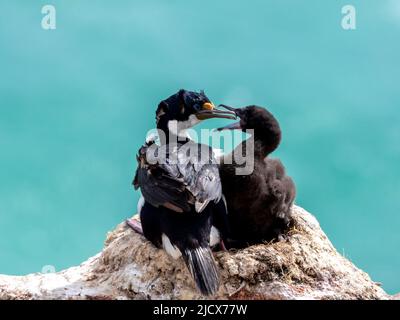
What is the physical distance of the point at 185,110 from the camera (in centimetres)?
957

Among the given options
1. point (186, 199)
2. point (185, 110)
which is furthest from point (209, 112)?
point (186, 199)

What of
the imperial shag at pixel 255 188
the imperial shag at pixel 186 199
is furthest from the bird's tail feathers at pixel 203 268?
the imperial shag at pixel 255 188

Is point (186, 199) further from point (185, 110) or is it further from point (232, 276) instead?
point (185, 110)

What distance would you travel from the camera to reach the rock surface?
8.87 meters

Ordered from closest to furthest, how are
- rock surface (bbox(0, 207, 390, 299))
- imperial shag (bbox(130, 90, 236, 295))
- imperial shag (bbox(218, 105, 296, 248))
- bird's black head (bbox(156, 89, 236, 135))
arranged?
imperial shag (bbox(130, 90, 236, 295)) < rock surface (bbox(0, 207, 390, 299)) < imperial shag (bbox(218, 105, 296, 248)) < bird's black head (bbox(156, 89, 236, 135))

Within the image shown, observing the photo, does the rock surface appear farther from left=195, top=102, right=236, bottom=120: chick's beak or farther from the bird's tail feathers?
left=195, top=102, right=236, bottom=120: chick's beak

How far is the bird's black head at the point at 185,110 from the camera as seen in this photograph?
9562 millimetres

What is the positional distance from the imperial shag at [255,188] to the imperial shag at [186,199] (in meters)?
0.26

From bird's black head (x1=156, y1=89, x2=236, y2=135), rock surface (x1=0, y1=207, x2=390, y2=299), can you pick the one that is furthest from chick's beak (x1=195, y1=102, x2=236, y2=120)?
rock surface (x1=0, y1=207, x2=390, y2=299)

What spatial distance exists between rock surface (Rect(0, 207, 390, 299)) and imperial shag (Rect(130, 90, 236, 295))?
0.37 m

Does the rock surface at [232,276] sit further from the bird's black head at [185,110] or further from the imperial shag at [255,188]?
the bird's black head at [185,110]

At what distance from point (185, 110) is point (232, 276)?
2.43m

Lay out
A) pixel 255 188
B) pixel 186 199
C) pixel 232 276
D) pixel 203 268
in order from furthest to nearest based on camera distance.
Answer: pixel 255 188, pixel 232 276, pixel 203 268, pixel 186 199
